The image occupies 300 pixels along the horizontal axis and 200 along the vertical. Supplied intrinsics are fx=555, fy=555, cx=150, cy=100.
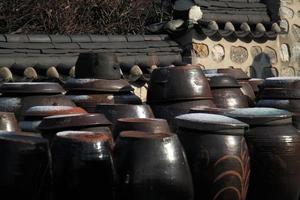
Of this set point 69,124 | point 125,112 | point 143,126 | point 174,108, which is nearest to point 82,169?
point 69,124

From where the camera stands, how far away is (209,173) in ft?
9.64

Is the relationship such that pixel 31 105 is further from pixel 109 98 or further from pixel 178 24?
pixel 178 24

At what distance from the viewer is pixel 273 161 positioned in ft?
10.4

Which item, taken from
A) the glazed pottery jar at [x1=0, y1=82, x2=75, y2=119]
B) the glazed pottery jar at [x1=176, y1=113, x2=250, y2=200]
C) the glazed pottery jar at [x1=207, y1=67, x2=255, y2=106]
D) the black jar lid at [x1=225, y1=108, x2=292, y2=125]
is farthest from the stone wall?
the glazed pottery jar at [x1=176, y1=113, x2=250, y2=200]

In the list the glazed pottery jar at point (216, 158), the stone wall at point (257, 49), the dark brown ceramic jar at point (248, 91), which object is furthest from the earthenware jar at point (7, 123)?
the stone wall at point (257, 49)

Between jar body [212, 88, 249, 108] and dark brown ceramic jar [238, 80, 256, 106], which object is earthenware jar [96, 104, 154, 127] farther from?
dark brown ceramic jar [238, 80, 256, 106]

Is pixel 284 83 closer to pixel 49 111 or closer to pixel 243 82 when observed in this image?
pixel 243 82

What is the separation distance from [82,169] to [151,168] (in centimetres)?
32

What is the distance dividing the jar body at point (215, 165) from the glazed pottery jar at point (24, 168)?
0.83 metres

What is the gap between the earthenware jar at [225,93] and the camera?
417cm

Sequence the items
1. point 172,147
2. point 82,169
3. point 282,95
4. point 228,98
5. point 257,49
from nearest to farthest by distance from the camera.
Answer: point 82,169 → point 172,147 → point 282,95 → point 228,98 → point 257,49

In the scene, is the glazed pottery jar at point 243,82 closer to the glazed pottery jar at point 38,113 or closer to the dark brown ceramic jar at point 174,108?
the dark brown ceramic jar at point 174,108

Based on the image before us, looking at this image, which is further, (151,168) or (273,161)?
(273,161)

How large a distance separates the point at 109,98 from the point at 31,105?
1.85 feet
